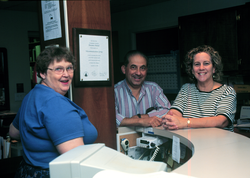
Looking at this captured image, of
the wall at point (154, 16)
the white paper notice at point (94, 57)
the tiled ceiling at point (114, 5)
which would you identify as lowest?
the white paper notice at point (94, 57)

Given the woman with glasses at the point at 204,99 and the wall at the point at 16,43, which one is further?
the wall at the point at 16,43

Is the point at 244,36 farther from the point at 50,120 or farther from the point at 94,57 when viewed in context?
the point at 50,120

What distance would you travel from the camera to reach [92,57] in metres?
1.56

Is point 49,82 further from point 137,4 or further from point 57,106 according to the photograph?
point 137,4

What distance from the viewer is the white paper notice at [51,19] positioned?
151 cm

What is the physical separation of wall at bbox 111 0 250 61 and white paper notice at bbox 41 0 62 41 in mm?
3116

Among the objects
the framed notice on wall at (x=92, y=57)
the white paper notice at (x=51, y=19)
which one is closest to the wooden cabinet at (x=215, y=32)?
the framed notice on wall at (x=92, y=57)

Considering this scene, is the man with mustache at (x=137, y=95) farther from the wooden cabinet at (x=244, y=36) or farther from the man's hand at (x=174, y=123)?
the wooden cabinet at (x=244, y=36)

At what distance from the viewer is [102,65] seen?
1.60 metres

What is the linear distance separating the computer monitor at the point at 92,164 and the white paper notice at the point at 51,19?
3.11ft

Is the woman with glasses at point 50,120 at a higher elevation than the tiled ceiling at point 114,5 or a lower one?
lower

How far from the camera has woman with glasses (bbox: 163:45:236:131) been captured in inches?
72.4

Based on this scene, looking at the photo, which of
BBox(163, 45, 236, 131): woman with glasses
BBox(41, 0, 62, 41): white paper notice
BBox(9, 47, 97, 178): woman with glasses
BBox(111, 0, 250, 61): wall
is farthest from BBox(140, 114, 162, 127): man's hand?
BBox(111, 0, 250, 61): wall

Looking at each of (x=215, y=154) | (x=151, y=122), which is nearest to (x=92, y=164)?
(x=215, y=154)
